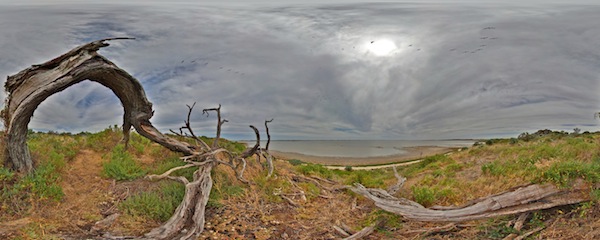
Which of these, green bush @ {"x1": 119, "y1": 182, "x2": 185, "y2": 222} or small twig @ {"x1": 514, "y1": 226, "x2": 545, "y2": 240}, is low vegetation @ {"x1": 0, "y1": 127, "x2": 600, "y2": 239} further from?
small twig @ {"x1": 514, "y1": 226, "x2": 545, "y2": 240}

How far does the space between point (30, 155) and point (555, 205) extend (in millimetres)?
9137

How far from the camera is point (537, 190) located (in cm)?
580

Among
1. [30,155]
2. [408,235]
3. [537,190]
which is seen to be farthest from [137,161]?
[537,190]

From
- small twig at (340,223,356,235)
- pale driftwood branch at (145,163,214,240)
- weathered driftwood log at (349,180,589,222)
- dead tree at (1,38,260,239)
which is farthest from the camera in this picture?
dead tree at (1,38,260,239)

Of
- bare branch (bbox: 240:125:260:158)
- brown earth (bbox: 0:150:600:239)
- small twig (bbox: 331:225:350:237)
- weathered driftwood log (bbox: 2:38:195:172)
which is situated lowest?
small twig (bbox: 331:225:350:237)

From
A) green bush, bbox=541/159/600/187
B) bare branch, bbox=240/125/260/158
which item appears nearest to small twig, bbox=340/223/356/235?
green bush, bbox=541/159/600/187

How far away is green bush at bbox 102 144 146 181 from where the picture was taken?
7.90 metres

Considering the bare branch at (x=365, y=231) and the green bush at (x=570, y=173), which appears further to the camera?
the bare branch at (x=365, y=231)

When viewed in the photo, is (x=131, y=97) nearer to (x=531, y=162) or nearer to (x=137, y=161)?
(x=137, y=161)

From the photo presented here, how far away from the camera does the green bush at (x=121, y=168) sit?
25.9 feet

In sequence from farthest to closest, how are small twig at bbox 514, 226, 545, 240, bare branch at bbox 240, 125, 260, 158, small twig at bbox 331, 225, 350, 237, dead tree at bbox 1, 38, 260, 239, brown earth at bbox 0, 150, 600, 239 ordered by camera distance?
bare branch at bbox 240, 125, 260, 158, dead tree at bbox 1, 38, 260, 239, small twig at bbox 331, 225, 350, 237, brown earth at bbox 0, 150, 600, 239, small twig at bbox 514, 226, 545, 240

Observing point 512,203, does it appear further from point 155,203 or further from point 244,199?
point 155,203

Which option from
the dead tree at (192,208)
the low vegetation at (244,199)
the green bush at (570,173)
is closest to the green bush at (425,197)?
the low vegetation at (244,199)

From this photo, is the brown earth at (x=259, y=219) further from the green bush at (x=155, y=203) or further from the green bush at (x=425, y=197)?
the green bush at (x=425, y=197)
